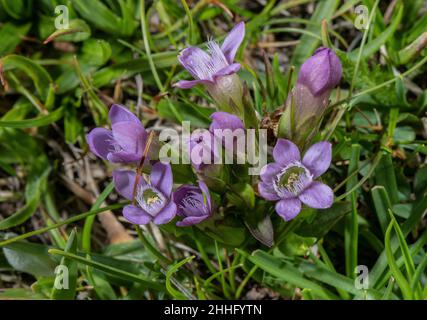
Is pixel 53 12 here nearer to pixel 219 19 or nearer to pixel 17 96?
pixel 17 96

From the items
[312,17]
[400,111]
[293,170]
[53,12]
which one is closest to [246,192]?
[293,170]

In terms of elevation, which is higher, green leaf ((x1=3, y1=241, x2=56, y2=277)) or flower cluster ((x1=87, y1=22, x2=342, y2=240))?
flower cluster ((x1=87, y1=22, x2=342, y2=240))

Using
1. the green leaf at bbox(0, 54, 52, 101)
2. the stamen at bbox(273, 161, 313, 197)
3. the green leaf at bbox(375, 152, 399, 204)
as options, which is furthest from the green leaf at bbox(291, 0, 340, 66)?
the green leaf at bbox(0, 54, 52, 101)

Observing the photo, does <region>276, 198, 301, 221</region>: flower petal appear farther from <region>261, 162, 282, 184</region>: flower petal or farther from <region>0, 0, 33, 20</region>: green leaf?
<region>0, 0, 33, 20</region>: green leaf

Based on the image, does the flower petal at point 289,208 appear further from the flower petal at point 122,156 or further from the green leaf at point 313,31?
the green leaf at point 313,31

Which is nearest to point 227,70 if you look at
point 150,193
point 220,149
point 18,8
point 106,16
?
point 220,149

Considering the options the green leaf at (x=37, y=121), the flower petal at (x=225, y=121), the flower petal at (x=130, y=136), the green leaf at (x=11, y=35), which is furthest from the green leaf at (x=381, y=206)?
the green leaf at (x=11, y=35)

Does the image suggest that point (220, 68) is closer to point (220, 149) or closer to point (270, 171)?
point (220, 149)
